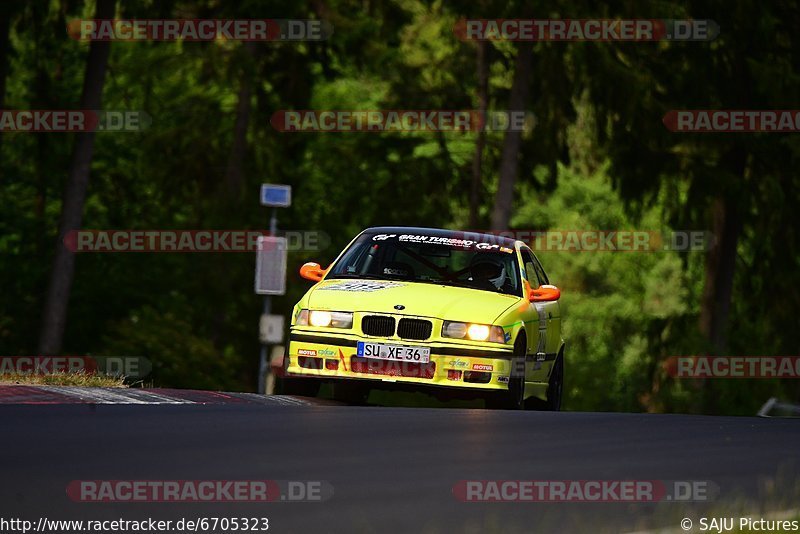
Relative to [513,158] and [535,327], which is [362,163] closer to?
[513,158]

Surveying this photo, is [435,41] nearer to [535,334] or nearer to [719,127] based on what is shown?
[719,127]

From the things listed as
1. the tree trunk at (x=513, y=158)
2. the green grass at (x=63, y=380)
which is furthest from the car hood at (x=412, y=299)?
the tree trunk at (x=513, y=158)

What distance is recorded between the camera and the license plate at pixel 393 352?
15.0 meters

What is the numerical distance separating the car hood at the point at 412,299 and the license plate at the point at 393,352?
29 cm

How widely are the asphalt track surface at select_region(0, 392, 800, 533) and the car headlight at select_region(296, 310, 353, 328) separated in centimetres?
103

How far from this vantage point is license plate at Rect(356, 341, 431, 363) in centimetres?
1497

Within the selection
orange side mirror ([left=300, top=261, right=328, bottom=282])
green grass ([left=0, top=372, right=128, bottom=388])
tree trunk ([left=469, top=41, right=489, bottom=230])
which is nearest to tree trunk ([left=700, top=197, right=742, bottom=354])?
tree trunk ([left=469, top=41, right=489, bottom=230])

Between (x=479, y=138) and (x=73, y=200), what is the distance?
40.2 feet

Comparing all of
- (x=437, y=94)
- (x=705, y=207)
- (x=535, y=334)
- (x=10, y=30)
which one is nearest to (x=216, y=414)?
(x=535, y=334)

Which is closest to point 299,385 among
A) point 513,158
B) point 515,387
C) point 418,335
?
point 418,335

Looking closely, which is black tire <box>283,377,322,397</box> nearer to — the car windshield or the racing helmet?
the car windshield

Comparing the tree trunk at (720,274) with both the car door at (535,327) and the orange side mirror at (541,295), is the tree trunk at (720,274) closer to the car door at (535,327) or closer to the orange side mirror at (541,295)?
the car door at (535,327)

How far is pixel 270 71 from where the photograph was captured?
138 ft

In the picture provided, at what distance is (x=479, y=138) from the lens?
4116 cm
